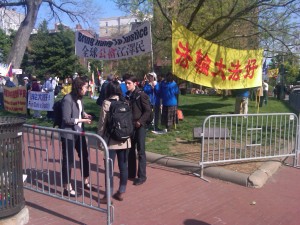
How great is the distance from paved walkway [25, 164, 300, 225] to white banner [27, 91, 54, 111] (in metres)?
6.96

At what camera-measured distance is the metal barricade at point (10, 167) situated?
4059 mm

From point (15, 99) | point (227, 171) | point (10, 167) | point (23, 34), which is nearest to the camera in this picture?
point (10, 167)

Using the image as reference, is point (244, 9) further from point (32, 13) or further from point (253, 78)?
point (32, 13)

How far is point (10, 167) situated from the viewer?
13.6ft

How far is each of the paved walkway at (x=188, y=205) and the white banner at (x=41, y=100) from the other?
6.96 meters

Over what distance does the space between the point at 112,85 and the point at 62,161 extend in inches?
51.2

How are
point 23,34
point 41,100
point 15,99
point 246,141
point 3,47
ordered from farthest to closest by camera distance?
point 3,47, point 23,34, point 15,99, point 41,100, point 246,141

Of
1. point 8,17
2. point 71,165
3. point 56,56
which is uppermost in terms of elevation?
point 8,17

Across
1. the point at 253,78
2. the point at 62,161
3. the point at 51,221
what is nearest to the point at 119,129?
the point at 62,161

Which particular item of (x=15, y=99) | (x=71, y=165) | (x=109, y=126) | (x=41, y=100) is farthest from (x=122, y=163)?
(x=15, y=99)

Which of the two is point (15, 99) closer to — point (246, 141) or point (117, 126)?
point (246, 141)

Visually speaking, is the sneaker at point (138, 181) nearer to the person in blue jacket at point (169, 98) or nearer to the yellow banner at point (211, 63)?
the yellow banner at point (211, 63)

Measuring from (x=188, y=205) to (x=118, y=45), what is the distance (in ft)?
18.4

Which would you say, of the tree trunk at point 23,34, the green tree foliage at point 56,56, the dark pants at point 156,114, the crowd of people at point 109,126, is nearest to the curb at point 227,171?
the crowd of people at point 109,126
